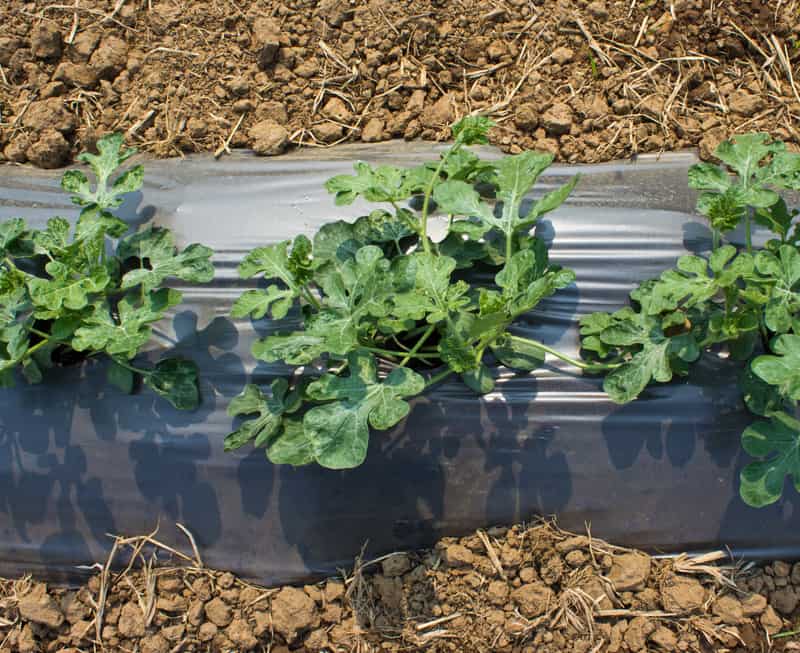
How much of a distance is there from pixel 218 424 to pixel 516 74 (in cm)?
176

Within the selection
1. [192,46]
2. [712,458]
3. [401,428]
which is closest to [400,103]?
[192,46]

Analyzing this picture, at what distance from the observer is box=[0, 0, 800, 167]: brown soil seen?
8.34ft

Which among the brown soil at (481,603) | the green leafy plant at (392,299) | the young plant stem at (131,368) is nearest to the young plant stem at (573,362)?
the green leafy plant at (392,299)

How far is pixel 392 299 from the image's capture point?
1.82 m

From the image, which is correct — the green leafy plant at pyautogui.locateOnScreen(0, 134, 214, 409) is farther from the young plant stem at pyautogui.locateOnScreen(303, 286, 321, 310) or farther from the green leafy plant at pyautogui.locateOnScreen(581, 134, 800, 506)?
the green leafy plant at pyautogui.locateOnScreen(581, 134, 800, 506)

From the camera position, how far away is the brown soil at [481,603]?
2.04 metres

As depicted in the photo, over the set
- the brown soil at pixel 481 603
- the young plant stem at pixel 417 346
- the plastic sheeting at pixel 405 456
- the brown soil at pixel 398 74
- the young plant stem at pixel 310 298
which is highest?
the brown soil at pixel 398 74

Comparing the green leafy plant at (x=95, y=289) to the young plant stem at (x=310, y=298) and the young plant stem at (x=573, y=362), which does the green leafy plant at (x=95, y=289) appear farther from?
the young plant stem at (x=573, y=362)

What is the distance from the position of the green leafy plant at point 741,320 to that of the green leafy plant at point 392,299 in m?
0.12

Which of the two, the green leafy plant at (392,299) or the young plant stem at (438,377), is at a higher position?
the green leafy plant at (392,299)

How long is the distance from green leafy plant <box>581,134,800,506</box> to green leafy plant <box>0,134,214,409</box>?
122cm

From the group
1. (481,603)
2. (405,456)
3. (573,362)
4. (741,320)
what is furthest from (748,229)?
(481,603)

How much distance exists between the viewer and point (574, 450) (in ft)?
6.47

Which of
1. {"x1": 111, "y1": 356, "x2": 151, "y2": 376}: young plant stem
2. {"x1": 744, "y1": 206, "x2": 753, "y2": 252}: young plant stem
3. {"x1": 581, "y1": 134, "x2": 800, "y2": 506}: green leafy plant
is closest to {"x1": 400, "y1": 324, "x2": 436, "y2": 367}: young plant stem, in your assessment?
{"x1": 581, "y1": 134, "x2": 800, "y2": 506}: green leafy plant
